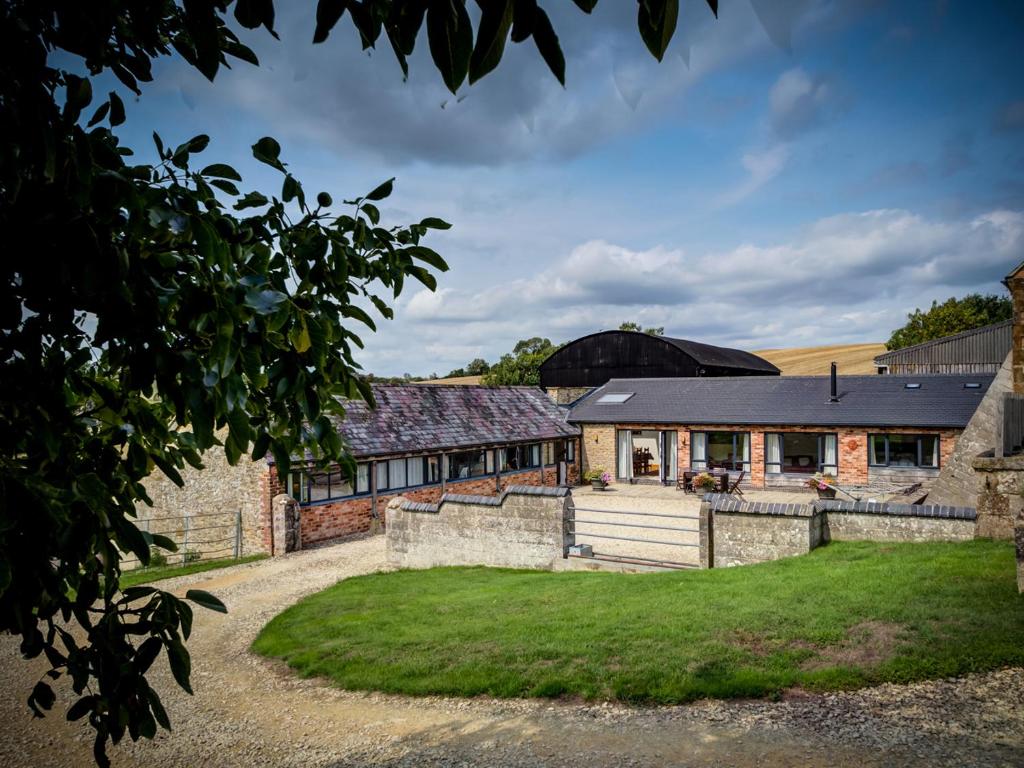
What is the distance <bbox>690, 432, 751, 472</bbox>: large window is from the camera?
28.0 metres

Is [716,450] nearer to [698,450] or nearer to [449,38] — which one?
[698,450]

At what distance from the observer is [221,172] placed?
2758mm

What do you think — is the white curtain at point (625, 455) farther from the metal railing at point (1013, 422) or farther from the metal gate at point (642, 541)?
the metal railing at point (1013, 422)

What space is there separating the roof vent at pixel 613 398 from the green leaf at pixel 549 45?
30.9 metres

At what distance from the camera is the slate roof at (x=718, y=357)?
41.6m

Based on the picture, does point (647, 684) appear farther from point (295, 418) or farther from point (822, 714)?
point (295, 418)

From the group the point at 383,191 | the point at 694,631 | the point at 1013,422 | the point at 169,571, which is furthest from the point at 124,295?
the point at 169,571

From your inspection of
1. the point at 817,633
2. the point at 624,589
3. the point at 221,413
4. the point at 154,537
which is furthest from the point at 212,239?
the point at 624,589

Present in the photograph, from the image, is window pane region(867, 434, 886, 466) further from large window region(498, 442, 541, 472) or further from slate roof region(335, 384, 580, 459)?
large window region(498, 442, 541, 472)

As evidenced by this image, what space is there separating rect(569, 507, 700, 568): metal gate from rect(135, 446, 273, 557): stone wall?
29.0 feet

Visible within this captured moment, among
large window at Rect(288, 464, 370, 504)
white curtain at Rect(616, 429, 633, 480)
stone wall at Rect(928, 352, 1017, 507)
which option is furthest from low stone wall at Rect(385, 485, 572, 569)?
white curtain at Rect(616, 429, 633, 480)

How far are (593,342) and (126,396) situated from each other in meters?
40.7

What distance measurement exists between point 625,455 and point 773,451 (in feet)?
21.5

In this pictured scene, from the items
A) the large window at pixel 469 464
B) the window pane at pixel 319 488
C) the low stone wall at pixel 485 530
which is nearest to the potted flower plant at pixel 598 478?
the large window at pixel 469 464
